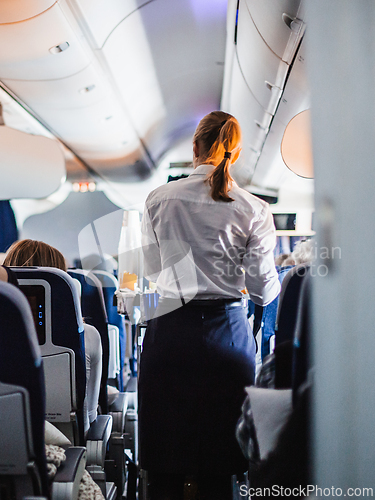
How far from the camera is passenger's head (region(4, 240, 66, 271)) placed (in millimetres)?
2139

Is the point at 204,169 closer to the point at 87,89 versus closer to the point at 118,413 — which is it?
the point at 118,413

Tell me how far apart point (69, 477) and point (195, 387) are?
498mm

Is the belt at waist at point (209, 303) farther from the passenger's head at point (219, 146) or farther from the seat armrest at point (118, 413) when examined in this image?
the seat armrest at point (118, 413)

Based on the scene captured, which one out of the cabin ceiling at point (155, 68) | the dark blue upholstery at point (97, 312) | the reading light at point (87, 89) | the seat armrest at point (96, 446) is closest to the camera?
the seat armrest at point (96, 446)

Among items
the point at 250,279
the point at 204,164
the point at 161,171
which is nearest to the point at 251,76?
the point at 204,164

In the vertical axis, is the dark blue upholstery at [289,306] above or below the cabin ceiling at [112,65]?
below

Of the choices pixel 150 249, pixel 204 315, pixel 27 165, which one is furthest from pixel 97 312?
pixel 27 165

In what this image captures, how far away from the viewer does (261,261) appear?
1.54 meters

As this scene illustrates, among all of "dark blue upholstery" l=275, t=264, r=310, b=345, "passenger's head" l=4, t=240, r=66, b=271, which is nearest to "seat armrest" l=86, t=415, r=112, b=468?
Result: "passenger's head" l=4, t=240, r=66, b=271

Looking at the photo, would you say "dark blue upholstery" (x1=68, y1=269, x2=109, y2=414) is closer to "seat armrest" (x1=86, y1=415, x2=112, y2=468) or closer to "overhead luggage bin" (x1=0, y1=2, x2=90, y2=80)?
"seat armrest" (x1=86, y1=415, x2=112, y2=468)

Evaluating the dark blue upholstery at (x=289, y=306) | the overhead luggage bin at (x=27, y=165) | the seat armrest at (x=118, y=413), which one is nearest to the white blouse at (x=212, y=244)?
the dark blue upholstery at (x=289, y=306)

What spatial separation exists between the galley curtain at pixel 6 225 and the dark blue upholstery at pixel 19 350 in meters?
6.42

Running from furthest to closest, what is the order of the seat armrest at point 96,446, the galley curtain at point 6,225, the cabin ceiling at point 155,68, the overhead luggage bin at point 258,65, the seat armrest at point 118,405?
the galley curtain at point 6,225
the overhead luggage bin at point 258,65
the cabin ceiling at point 155,68
the seat armrest at point 118,405
the seat armrest at point 96,446

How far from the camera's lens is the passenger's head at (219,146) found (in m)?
1.55
